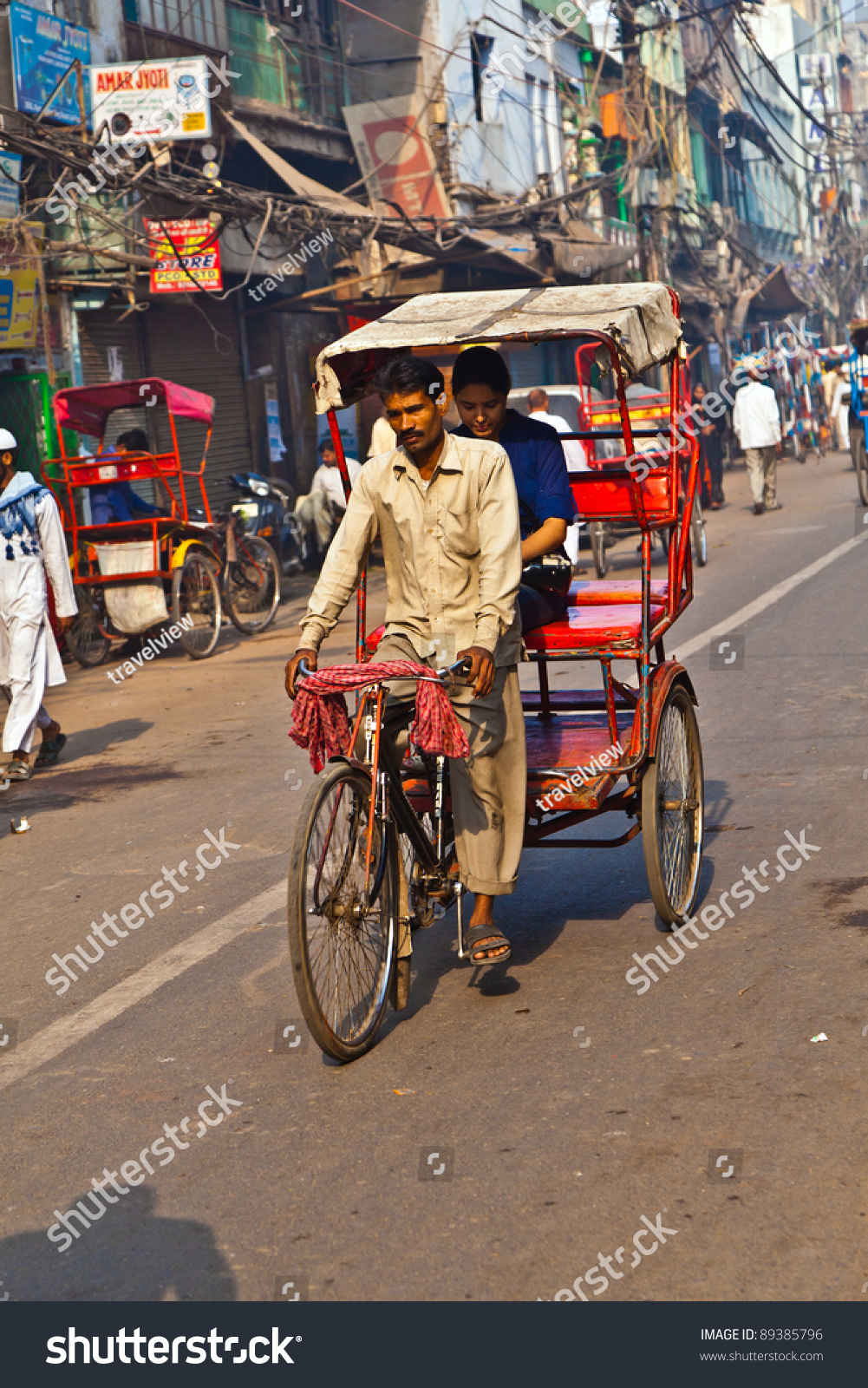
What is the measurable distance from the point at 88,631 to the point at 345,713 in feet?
29.0

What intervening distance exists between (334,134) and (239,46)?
2525mm

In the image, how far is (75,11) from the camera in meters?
15.1

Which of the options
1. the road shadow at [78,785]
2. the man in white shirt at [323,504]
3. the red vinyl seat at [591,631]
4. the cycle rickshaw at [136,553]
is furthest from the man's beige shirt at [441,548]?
the man in white shirt at [323,504]

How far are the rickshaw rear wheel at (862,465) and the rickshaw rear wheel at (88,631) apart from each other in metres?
10.0

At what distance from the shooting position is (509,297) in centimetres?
523

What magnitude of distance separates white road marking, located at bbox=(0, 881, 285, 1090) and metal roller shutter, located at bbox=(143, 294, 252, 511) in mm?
12004

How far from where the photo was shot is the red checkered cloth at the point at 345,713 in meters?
4.04

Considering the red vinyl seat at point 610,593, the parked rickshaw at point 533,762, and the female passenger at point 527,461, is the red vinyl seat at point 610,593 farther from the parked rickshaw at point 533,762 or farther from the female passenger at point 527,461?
the female passenger at point 527,461

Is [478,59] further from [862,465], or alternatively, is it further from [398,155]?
[862,465]

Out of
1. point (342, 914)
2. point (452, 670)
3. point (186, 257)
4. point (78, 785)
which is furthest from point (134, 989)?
point (186, 257)

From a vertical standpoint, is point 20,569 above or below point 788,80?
below

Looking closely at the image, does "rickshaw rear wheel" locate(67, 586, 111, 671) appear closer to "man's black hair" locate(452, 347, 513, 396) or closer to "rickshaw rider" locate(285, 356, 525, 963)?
"man's black hair" locate(452, 347, 513, 396)
